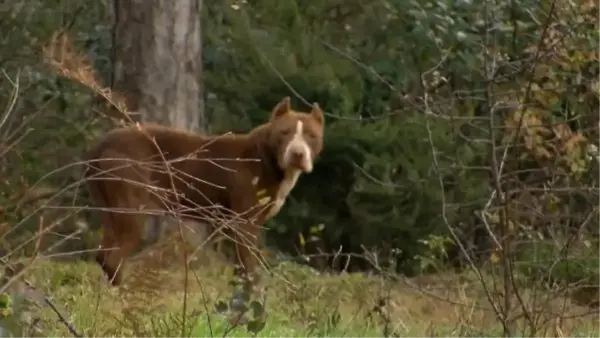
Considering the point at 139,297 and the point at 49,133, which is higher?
the point at 139,297

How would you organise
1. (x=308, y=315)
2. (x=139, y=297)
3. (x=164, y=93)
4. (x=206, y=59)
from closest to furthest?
(x=139, y=297), (x=308, y=315), (x=164, y=93), (x=206, y=59)

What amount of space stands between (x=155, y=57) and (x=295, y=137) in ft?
6.25

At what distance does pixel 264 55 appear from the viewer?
12.4 metres

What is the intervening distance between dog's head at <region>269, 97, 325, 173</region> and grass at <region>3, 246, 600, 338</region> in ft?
2.89

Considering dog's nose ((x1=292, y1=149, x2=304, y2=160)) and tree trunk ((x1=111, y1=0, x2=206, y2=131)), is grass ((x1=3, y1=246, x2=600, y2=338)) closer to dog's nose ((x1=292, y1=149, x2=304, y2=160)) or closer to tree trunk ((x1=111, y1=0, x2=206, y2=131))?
dog's nose ((x1=292, y1=149, x2=304, y2=160))

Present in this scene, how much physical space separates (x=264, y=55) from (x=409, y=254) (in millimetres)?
2291

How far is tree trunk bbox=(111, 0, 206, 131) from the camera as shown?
11.0 metres

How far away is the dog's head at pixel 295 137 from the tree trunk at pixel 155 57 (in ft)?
5.20

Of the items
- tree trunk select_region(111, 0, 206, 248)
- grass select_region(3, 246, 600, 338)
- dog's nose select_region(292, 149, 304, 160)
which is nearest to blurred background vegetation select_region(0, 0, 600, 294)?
tree trunk select_region(111, 0, 206, 248)

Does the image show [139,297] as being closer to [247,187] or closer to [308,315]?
[308,315]

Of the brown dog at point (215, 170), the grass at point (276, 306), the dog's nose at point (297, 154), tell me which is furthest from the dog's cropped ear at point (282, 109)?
the grass at point (276, 306)

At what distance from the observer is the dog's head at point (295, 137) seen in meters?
9.64

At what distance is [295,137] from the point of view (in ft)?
31.9

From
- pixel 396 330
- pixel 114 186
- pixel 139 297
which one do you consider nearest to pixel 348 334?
pixel 396 330
